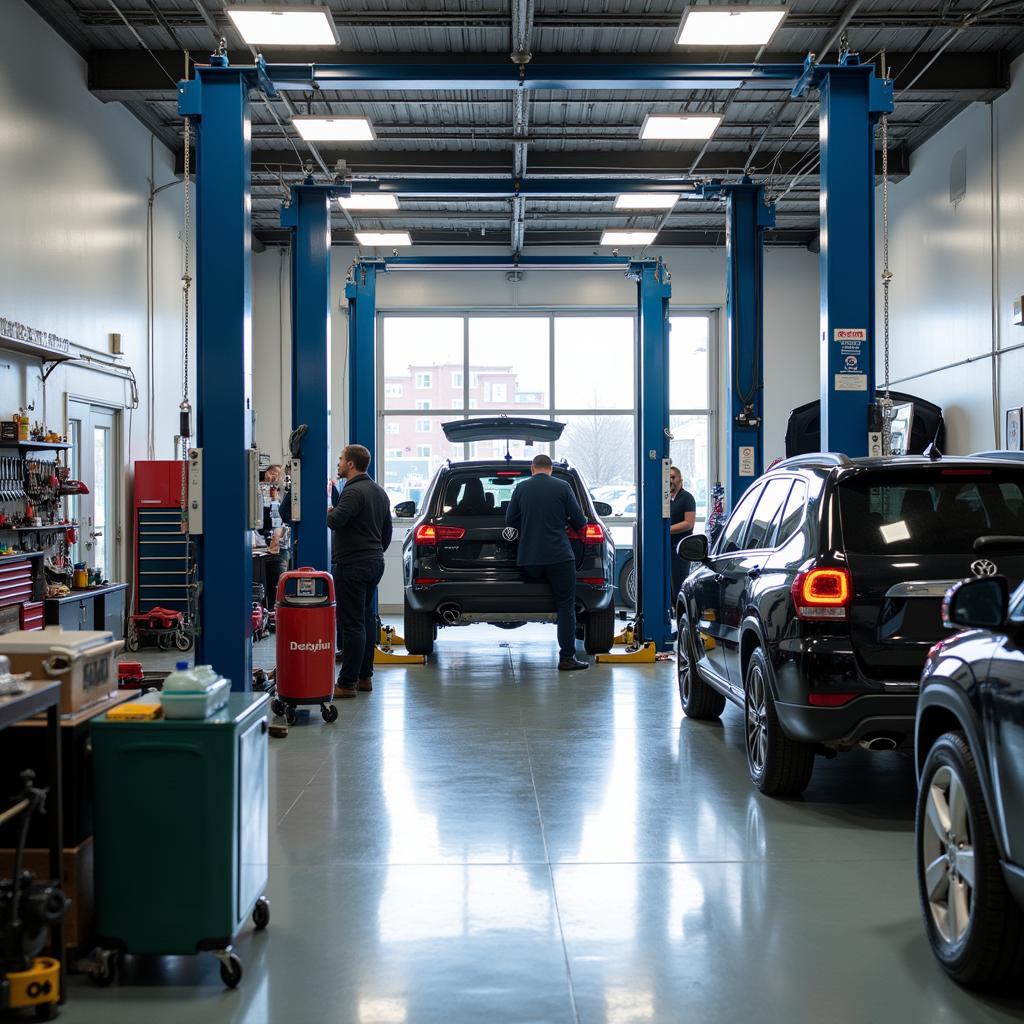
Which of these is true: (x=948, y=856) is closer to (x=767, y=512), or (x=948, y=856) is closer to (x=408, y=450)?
(x=767, y=512)

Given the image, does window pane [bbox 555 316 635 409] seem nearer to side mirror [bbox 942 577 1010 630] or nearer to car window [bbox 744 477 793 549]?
car window [bbox 744 477 793 549]

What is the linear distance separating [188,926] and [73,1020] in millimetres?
377

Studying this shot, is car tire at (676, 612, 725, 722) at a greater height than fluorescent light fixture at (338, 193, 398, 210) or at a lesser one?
lesser

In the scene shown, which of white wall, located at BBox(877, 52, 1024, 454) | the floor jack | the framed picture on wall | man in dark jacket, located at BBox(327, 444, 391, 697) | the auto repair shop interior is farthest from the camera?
white wall, located at BBox(877, 52, 1024, 454)

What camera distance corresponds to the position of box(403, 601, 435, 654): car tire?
10.1 metres

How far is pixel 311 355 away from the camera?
1002 cm

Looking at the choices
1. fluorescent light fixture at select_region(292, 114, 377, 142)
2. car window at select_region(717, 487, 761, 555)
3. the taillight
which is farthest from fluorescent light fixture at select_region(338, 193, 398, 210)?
the taillight

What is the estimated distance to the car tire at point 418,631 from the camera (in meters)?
10.1

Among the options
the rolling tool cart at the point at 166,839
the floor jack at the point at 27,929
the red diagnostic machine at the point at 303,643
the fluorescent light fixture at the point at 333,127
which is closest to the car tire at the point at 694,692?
the red diagnostic machine at the point at 303,643

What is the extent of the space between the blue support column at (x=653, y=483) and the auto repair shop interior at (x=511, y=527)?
0.16 ft

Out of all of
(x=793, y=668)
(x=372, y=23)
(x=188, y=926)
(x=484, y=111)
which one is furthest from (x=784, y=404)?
(x=188, y=926)

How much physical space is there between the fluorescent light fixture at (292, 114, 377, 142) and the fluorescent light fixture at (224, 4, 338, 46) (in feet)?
6.03

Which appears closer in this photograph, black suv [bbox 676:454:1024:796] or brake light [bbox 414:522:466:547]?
black suv [bbox 676:454:1024:796]

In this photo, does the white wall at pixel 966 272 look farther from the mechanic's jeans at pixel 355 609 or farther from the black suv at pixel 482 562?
the mechanic's jeans at pixel 355 609
